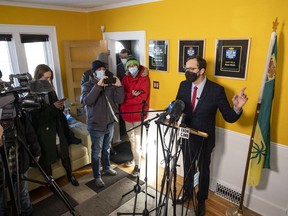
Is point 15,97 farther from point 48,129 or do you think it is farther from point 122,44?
point 122,44

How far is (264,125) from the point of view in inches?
74.9

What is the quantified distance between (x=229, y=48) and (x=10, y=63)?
9.88 ft

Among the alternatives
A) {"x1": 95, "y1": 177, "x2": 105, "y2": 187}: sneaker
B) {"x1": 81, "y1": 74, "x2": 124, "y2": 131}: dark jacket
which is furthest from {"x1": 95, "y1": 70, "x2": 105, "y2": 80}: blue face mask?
{"x1": 95, "y1": 177, "x2": 105, "y2": 187}: sneaker

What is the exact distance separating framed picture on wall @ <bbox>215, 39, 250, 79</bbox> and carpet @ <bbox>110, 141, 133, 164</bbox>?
1.90m

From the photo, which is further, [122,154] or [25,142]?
[122,154]

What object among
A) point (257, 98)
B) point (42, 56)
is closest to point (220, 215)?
point (257, 98)

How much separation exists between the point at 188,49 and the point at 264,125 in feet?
3.81

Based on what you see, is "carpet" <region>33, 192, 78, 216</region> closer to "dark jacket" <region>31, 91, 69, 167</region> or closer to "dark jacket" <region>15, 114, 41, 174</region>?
"dark jacket" <region>31, 91, 69, 167</region>

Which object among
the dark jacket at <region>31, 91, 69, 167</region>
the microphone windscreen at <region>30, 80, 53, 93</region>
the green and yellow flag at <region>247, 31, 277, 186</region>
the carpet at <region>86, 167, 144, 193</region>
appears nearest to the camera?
the microphone windscreen at <region>30, 80, 53, 93</region>

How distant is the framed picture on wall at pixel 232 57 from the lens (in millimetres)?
2057

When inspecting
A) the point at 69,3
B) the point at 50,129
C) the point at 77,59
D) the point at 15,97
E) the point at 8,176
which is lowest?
the point at 50,129

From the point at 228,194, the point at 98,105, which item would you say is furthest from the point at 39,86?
the point at 228,194

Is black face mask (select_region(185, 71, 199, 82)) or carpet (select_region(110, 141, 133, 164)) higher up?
black face mask (select_region(185, 71, 199, 82))

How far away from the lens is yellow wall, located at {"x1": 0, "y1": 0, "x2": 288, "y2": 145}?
1.90 meters
